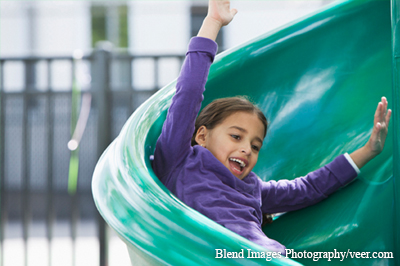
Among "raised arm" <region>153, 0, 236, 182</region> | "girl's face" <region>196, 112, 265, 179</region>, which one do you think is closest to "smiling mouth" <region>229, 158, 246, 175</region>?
"girl's face" <region>196, 112, 265, 179</region>

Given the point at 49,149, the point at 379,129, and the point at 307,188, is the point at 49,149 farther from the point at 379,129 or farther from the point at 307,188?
the point at 379,129

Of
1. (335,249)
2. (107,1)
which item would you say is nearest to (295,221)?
(335,249)

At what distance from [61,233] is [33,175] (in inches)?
23.7

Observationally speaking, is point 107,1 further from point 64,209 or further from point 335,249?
point 335,249

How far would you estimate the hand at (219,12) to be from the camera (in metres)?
0.79

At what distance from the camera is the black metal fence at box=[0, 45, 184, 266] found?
1.99 m

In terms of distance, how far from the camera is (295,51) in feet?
3.70

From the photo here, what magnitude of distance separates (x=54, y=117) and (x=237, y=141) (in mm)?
1445

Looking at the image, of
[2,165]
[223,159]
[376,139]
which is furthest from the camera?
[2,165]

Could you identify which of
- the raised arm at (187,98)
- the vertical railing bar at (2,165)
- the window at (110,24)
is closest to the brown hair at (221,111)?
the raised arm at (187,98)

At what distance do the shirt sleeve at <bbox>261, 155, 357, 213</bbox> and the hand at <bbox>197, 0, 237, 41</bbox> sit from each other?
1.19 feet

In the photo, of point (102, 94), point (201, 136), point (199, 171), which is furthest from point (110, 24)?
point (199, 171)

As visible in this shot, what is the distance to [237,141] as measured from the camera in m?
0.85

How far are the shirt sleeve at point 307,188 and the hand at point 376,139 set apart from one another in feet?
0.10
